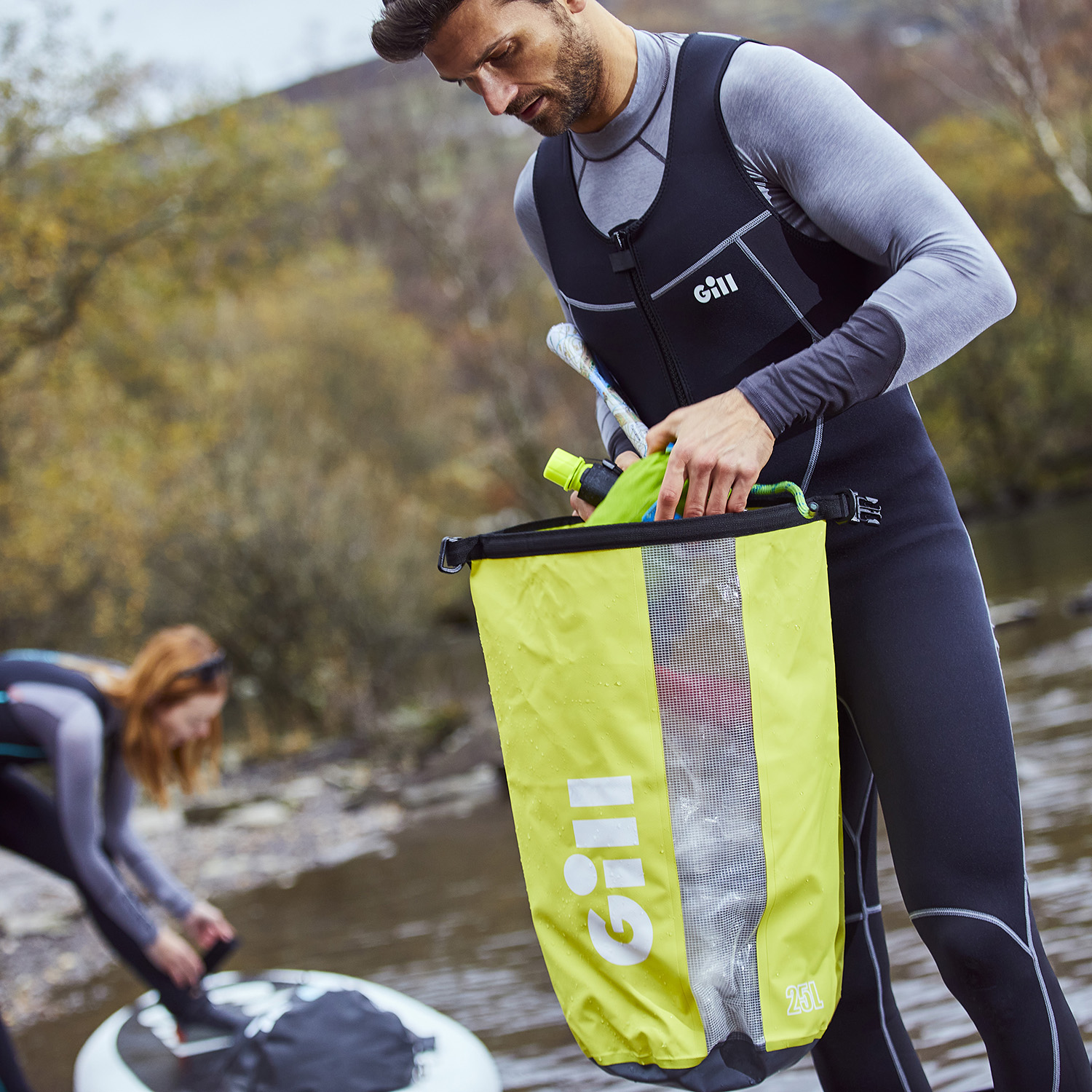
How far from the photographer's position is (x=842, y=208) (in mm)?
1502

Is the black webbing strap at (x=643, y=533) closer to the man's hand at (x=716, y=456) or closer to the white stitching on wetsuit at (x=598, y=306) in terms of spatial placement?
the man's hand at (x=716, y=456)

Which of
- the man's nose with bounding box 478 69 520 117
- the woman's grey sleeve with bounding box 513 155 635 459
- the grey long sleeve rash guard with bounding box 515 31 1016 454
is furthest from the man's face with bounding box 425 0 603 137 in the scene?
the woman's grey sleeve with bounding box 513 155 635 459

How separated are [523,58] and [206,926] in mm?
2768

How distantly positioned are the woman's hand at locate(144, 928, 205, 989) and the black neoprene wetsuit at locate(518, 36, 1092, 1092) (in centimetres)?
222

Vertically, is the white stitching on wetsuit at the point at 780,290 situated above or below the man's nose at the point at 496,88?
below

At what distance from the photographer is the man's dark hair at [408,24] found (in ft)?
4.94

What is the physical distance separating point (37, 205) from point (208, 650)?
8987 mm

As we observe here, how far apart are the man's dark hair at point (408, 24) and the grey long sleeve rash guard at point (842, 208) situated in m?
0.27

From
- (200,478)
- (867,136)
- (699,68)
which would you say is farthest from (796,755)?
(200,478)

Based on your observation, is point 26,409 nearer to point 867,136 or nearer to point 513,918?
point 513,918

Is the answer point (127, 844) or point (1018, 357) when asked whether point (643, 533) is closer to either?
point (127, 844)

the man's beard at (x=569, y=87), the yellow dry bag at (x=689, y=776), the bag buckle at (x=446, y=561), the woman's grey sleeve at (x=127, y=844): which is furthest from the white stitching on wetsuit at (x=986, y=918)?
the woman's grey sleeve at (x=127, y=844)

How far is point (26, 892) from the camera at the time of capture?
22.2 ft

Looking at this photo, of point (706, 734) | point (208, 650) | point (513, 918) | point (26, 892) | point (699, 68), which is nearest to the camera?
point (706, 734)
